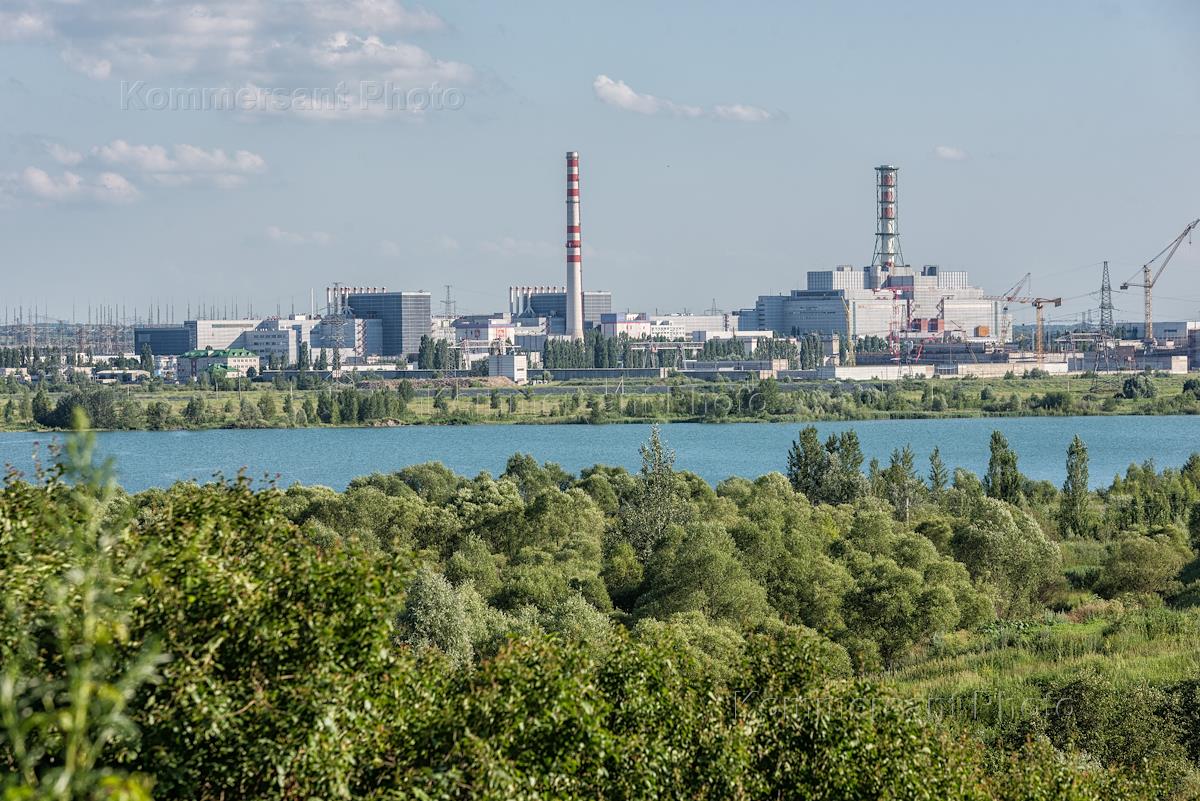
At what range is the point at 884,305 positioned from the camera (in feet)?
204

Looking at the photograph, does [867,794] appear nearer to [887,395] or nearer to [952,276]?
[887,395]

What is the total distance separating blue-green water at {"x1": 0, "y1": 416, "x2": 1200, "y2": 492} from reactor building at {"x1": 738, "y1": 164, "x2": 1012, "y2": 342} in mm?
28907

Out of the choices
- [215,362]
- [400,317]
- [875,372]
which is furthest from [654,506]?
[400,317]

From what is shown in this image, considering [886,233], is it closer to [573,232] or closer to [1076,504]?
[573,232]

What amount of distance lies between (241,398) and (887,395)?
1568 centimetres

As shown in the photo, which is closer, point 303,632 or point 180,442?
point 303,632

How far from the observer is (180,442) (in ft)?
88.7

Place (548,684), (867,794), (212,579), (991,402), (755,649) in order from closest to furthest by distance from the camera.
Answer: (212,579) < (548,684) < (867,794) < (755,649) < (991,402)

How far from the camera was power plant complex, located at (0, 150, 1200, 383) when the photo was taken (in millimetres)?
47750

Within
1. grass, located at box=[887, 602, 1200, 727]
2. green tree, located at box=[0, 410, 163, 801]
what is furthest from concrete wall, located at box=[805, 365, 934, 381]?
green tree, located at box=[0, 410, 163, 801]

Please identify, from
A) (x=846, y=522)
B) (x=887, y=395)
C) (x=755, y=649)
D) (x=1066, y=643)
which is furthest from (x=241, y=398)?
(x=755, y=649)

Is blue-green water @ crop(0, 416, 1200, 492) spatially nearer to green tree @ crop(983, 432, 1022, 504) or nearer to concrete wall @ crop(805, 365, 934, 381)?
green tree @ crop(983, 432, 1022, 504)

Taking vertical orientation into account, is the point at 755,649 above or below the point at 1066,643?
above

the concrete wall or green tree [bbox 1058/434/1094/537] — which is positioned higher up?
the concrete wall
